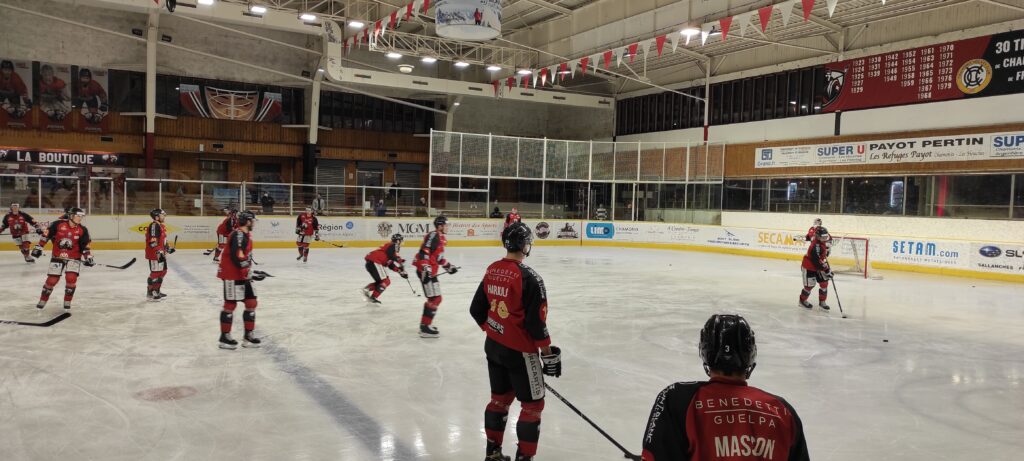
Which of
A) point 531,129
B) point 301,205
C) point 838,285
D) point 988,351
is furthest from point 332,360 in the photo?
point 531,129

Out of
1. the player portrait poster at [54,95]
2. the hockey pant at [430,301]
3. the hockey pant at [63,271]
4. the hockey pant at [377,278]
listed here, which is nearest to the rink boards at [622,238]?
the player portrait poster at [54,95]

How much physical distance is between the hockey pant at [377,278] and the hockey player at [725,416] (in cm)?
838

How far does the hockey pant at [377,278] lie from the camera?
983 cm

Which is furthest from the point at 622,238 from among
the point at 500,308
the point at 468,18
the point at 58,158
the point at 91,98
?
the point at 500,308

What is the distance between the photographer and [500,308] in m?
3.75

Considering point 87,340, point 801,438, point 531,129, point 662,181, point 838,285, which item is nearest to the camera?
point 801,438

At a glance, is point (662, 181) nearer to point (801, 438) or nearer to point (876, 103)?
point (876, 103)

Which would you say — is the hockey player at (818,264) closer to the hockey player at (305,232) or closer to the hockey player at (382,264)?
the hockey player at (382,264)

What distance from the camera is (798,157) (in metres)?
20.9

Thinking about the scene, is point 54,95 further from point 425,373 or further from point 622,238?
point 425,373

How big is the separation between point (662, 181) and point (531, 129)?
9312 millimetres

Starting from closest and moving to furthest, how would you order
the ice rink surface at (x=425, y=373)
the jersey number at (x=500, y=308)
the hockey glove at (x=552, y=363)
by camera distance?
the hockey glove at (x=552, y=363) → the jersey number at (x=500, y=308) → the ice rink surface at (x=425, y=373)

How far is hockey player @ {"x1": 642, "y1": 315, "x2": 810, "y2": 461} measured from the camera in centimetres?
168

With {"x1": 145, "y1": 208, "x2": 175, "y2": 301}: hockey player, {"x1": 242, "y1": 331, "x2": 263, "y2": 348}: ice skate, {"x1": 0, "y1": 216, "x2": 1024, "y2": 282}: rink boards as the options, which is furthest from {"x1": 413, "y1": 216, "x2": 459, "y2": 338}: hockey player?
{"x1": 0, "y1": 216, "x2": 1024, "y2": 282}: rink boards
